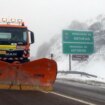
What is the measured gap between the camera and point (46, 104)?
1305 centimetres

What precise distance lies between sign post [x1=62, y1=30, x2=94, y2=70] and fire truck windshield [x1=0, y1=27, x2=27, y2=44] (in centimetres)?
1831

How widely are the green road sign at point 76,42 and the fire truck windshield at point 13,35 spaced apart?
18.3 meters

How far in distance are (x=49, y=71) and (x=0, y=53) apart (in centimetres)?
266

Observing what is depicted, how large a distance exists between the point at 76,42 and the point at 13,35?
1894 centimetres

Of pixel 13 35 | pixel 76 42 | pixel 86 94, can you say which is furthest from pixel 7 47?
pixel 76 42

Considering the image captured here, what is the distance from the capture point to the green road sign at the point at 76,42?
37.5 m

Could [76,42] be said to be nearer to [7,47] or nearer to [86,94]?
[7,47]

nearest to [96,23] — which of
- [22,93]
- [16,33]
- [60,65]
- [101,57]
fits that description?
[60,65]

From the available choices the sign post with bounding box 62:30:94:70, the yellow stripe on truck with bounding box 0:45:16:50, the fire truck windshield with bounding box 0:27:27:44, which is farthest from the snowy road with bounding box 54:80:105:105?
the sign post with bounding box 62:30:94:70

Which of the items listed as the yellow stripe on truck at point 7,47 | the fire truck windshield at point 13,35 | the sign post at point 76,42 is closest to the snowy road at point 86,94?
the yellow stripe on truck at point 7,47

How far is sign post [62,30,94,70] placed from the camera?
37531 mm

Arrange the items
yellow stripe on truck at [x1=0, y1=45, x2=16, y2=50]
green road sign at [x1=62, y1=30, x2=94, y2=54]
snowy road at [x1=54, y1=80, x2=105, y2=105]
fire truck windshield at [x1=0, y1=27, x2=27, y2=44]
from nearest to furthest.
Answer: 1. snowy road at [x1=54, y1=80, x2=105, y2=105]
2. yellow stripe on truck at [x1=0, y1=45, x2=16, y2=50]
3. fire truck windshield at [x1=0, y1=27, x2=27, y2=44]
4. green road sign at [x1=62, y1=30, x2=94, y2=54]

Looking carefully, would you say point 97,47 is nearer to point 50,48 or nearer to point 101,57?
point 101,57

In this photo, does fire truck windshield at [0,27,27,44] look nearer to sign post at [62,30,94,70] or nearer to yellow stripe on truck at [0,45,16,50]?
yellow stripe on truck at [0,45,16,50]
